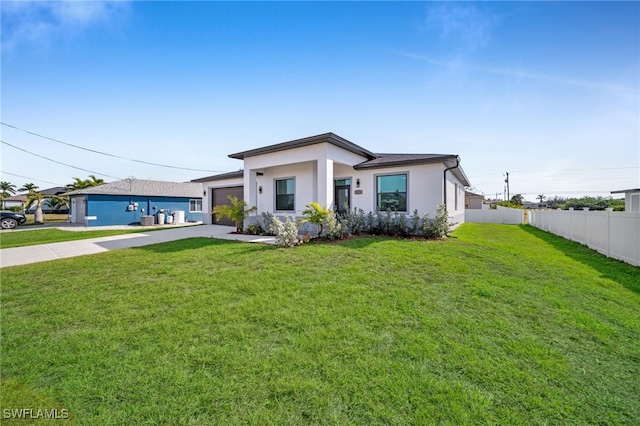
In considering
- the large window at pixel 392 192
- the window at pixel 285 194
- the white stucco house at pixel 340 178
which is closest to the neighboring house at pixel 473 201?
the white stucco house at pixel 340 178

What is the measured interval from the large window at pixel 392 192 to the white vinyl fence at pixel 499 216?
1638 cm

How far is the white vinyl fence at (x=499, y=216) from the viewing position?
21219 millimetres

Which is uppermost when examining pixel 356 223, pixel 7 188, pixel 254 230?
pixel 7 188

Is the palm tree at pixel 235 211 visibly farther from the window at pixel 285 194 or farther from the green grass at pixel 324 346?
the green grass at pixel 324 346

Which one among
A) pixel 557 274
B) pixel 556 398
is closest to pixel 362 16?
pixel 557 274

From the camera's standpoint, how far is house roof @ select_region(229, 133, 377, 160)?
30.6 feet

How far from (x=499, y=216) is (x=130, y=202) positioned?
30867 millimetres

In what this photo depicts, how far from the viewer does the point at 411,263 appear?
570 cm

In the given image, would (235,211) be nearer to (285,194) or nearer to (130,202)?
(285,194)

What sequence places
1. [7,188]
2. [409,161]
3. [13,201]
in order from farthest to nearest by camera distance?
1. [7,188]
2. [13,201]
3. [409,161]

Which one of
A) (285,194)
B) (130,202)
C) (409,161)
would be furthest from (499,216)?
(130,202)

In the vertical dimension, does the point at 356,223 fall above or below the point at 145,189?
below

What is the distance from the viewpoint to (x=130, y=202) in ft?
65.8

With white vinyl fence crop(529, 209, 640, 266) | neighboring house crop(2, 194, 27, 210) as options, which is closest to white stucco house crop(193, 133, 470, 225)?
white vinyl fence crop(529, 209, 640, 266)
